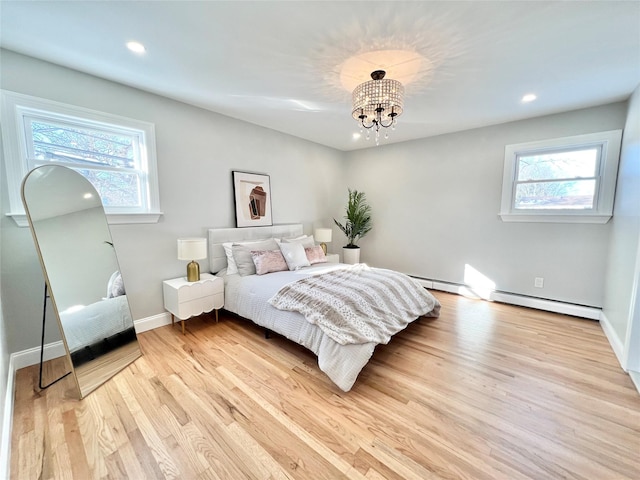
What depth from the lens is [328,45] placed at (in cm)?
193

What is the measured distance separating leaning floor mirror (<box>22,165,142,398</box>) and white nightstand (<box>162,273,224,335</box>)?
1.43 feet

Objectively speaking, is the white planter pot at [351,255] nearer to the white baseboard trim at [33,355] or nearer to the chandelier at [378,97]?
the chandelier at [378,97]

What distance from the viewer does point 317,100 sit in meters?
2.90

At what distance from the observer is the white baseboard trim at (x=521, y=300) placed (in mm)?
3248

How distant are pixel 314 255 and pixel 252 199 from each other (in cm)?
124

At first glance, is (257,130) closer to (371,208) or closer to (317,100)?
(317,100)

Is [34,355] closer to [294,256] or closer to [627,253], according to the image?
[294,256]

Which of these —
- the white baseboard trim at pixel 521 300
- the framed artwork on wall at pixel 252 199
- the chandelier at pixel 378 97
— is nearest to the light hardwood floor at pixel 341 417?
the white baseboard trim at pixel 521 300

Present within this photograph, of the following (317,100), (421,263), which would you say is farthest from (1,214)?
(421,263)

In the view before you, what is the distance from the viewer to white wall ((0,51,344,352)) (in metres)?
2.13

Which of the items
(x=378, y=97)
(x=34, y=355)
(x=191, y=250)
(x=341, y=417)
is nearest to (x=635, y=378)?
(x=341, y=417)

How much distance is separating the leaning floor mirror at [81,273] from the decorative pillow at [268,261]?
1.36 metres

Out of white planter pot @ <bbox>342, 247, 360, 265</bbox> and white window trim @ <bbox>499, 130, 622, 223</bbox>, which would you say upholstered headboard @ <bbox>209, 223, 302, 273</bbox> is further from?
white window trim @ <bbox>499, 130, 622, 223</bbox>

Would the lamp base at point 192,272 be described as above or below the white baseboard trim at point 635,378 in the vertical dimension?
above
